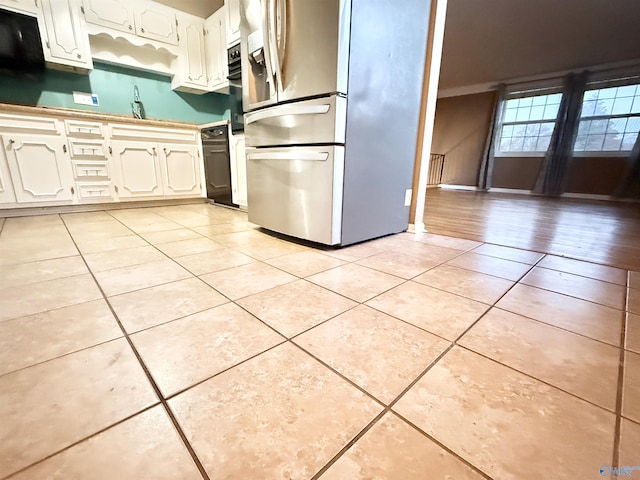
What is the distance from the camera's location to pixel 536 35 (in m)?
4.21

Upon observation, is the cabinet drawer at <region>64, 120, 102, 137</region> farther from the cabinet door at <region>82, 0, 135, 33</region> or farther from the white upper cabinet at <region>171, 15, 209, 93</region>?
the white upper cabinet at <region>171, 15, 209, 93</region>

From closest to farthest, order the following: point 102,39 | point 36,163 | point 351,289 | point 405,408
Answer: point 405,408 → point 351,289 → point 36,163 → point 102,39

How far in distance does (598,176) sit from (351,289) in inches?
278

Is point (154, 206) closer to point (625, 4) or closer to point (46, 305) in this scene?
point (46, 305)

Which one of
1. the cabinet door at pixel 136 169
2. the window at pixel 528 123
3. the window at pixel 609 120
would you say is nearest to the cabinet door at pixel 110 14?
the cabinet door at pixel 136 169

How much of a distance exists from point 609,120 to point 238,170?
281 inches

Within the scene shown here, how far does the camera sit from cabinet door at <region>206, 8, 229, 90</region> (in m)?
3.10

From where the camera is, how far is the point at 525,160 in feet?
20.8

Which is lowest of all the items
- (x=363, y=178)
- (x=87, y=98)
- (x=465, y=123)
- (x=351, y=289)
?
(x=351, y=289)

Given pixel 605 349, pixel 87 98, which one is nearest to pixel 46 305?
pixel 605 349

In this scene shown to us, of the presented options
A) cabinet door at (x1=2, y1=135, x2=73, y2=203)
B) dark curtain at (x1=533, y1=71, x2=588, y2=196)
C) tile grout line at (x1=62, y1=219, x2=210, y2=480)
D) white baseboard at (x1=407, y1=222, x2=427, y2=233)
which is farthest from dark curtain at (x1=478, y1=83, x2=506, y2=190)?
tile grout line at (x1=62, y1=219, x2=210, y2=480)

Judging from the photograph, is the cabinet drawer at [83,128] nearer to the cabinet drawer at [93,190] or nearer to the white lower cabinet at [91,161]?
the white lower cabinet at [91,161]

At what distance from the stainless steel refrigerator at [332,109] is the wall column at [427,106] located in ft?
0.19

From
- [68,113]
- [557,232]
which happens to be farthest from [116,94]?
[557,232]
